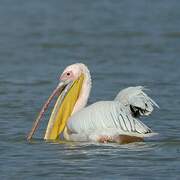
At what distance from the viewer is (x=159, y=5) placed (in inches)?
919

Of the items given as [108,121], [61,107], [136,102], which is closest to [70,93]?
[61,107]

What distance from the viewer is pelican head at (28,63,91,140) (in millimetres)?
10070

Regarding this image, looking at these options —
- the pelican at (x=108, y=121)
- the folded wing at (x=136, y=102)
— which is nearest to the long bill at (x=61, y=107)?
the pelican at (x=108, y=121)

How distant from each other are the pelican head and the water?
0.44 meters

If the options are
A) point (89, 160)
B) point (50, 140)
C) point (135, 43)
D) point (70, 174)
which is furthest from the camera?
point (135, 43)

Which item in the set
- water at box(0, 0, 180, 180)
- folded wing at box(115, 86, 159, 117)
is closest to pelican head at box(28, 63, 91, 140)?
water at box(0, 0, 180, 180)

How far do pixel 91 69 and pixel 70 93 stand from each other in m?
4.36

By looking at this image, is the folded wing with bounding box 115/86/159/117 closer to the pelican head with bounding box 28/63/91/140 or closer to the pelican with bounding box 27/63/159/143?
the pelican with bounding box 27/63/159/143

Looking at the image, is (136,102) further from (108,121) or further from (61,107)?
(61,107)

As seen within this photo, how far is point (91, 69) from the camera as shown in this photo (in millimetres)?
14562

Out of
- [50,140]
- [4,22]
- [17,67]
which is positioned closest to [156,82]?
[17,67]

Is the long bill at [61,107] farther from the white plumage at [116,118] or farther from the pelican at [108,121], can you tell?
the white plumage at [116,118]

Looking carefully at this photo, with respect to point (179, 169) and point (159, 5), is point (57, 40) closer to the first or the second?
point (159, 5)

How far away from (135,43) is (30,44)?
196 centimetres
